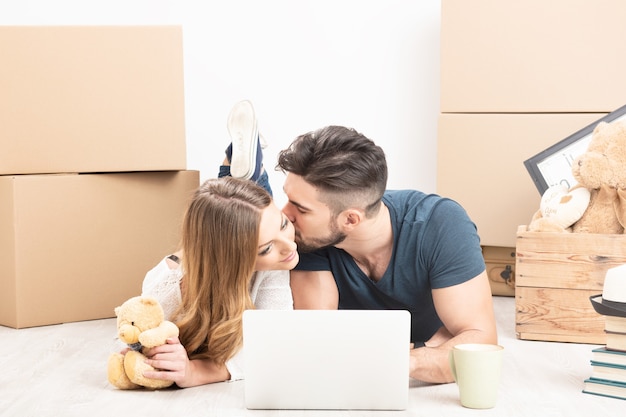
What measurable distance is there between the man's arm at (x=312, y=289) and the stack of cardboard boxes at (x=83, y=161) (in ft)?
2.74

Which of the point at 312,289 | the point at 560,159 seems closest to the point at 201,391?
the point at 312,289

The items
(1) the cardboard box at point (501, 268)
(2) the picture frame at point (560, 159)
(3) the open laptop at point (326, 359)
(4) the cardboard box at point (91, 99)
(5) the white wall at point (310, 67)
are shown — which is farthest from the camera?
(5) the white wall at point (310, 67)

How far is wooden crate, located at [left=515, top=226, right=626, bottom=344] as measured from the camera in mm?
2242

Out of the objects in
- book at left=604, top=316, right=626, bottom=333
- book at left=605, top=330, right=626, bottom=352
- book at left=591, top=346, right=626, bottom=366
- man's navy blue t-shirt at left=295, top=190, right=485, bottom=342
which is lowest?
book at left=591, top=346, right=626, bottom=366

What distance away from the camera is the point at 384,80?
3.21 meters

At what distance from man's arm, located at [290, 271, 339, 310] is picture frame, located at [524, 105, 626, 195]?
3.33ft

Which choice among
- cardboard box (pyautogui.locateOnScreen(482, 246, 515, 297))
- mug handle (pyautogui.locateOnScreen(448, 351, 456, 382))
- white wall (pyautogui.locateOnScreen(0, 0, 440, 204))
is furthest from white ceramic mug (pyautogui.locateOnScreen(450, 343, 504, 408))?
white wall (pyautogui.locateOnScreen(0, 0, 440, 204))

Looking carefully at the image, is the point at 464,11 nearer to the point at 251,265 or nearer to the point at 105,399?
the point at 251,265

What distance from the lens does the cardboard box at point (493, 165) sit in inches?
111

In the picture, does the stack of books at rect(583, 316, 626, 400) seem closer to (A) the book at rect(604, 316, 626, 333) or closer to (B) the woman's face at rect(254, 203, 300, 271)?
(A) the book at rect(604, 316, 626, 333)

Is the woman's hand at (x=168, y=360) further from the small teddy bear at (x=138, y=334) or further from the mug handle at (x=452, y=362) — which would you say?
the mug handle at (x=452, y=362)

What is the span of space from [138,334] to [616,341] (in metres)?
0.91

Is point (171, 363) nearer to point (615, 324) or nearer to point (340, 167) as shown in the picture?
point (340, 167)

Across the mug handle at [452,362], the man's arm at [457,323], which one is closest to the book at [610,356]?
the man's arm at [457,323]
